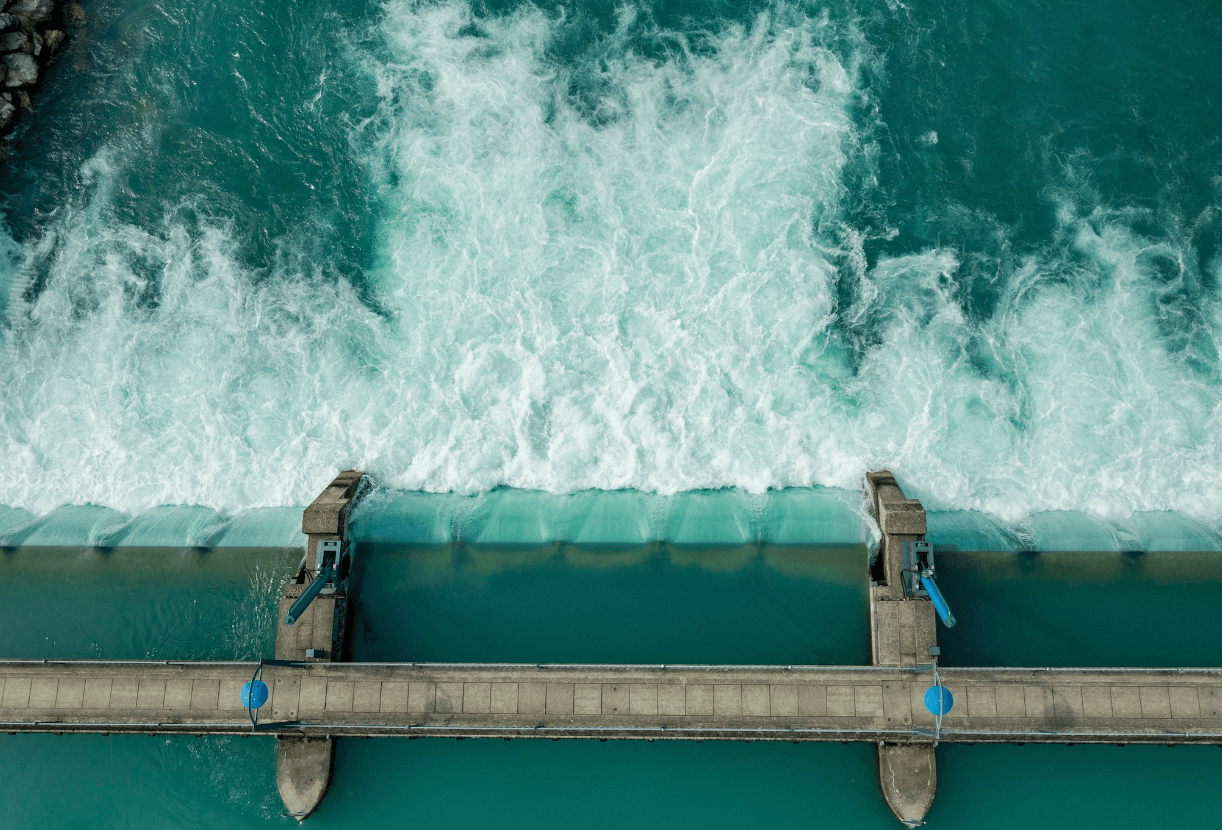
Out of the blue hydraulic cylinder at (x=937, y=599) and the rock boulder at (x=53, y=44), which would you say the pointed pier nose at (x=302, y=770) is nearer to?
the blue hydraulic cylinder at (x=937, y=599)

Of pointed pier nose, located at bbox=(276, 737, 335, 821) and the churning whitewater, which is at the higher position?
the churning whitewater

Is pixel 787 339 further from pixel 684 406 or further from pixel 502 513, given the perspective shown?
pixel 502 513

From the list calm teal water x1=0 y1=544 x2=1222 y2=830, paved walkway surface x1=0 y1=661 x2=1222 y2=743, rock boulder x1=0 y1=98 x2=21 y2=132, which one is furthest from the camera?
rock boulder x1=0 y1=98 x2=21 y2=132

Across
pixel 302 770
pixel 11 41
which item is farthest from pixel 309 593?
pixel 11 41

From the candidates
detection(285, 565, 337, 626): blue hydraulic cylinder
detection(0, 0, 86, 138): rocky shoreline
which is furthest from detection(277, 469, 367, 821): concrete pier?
detection(0, 0, 86, 138): rocky shoreline

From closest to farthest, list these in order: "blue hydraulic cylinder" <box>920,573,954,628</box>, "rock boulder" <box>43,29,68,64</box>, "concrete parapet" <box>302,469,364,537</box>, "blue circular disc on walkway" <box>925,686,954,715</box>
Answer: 1. "blue circular disc on walkway" <box>925,686,954,715</box>
2. "blue hydraulic cylinder" <box>920,573,954,628</box>
3. "concrete parapet" <box>302,469,364,537</box>
4. "rock boulder" <box>43,29,68,64</box>

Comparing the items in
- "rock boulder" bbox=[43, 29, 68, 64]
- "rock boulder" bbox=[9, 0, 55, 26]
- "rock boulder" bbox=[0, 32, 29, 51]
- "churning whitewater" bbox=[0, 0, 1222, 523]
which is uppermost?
"rock boulder" bbox=[9, 0, 55, 26]

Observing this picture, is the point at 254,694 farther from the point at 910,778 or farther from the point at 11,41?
the point at 11,41

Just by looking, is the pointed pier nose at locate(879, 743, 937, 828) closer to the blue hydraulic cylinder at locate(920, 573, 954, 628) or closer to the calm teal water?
the calm teal water
